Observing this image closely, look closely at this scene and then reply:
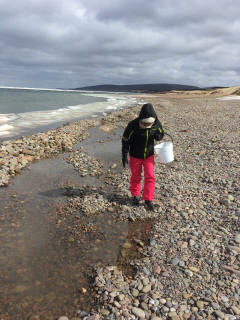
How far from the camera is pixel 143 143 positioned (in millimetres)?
5691

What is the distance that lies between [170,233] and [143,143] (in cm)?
232

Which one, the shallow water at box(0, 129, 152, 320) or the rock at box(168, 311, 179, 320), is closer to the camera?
the rock at box(168, 311, 179, 320)

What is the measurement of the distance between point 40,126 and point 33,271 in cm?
1663

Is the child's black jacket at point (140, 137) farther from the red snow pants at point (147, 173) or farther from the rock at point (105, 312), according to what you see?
the rock at point (105, 312)

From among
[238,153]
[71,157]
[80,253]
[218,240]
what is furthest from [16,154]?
[238,153]

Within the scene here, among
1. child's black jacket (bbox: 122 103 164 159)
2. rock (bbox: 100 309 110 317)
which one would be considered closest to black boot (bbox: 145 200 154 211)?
child's black jacket (bbox: 122 103 164 159)

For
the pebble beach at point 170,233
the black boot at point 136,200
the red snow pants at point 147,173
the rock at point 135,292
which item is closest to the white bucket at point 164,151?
the red snow pants at point 147,173

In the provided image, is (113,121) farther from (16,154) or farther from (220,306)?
(220,306)

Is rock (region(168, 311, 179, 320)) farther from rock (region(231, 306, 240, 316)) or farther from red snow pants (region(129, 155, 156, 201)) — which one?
red snow pants (region(129, 155, 156, 201))

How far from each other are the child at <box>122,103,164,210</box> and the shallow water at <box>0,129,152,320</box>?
1.04 metres

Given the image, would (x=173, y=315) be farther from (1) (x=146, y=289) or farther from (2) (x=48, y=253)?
(2) (x=48, y=253)

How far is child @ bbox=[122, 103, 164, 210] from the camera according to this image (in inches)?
215

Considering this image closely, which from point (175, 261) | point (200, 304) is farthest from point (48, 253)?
point (200, 304)

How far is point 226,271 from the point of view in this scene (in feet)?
13.0
